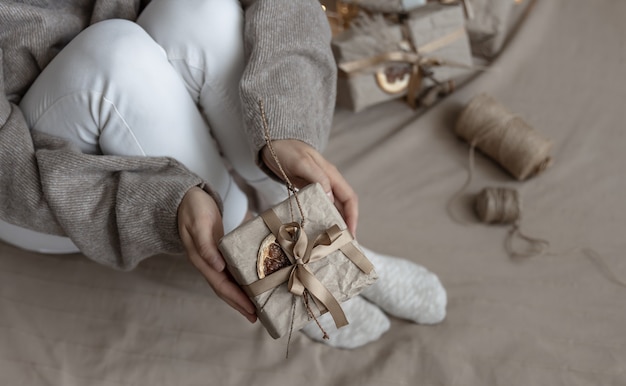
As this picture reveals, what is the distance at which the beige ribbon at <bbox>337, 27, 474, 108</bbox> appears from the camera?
39.0 inches

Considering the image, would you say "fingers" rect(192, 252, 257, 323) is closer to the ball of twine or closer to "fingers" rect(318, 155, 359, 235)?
"fingers" rect(318, 155, 359, 235)

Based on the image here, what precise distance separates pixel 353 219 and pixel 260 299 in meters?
0.16

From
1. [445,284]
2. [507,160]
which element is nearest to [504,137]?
[507,160]

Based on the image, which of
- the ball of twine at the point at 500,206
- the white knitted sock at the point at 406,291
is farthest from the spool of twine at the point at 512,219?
the white knitted sock at the point at 406,291

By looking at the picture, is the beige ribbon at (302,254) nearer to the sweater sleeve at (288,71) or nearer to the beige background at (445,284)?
the sweater sleeve at (288,71)

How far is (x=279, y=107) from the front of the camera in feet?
2.09

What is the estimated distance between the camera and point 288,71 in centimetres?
66

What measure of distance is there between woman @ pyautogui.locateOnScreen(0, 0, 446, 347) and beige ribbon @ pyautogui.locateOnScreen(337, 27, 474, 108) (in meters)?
0.26

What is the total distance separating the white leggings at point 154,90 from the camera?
24.6 inches

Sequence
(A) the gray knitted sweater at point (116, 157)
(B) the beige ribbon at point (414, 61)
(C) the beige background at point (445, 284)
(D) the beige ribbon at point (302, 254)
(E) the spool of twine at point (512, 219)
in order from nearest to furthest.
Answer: (D) the beige ribbon at point (302, 254)
(A) the gray knitted sweater at point (116, 157)
(C) the beige background at point (445, 284)
(E) the spool of twine at point (512, 219)
(B) the beige ribbon at point (414, 61)

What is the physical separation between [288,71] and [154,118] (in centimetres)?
16

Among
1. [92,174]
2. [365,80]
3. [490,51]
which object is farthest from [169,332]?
[490,51]

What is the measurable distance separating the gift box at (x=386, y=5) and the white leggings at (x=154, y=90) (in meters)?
0.37

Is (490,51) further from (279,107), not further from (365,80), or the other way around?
(279,107)
